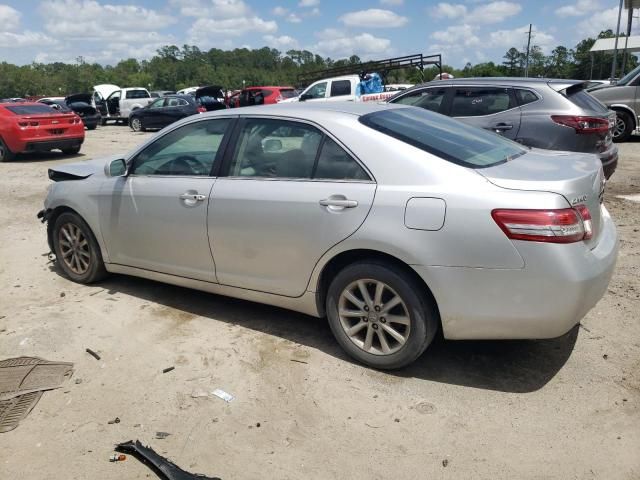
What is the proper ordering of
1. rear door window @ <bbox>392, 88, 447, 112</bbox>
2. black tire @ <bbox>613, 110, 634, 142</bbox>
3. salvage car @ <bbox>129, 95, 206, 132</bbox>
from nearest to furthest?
rear door window @ <bbox>392, 88, 447, 112</bbox> → black tire @ <bbox>613, 110, 634, 142</bbox> → salvage car @ <bbox>129, 95, 206, 132</bbox>

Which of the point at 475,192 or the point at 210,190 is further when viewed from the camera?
the point at 210,190

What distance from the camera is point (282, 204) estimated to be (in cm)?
374

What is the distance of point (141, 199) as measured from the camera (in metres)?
4.52

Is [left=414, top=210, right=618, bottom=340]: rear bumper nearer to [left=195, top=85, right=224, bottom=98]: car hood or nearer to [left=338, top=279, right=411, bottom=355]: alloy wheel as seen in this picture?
[left=338, top=279, right=411, bottom=355]: alloy wheel

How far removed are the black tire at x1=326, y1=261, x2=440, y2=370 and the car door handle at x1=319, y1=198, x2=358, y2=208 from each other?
36 centimetres

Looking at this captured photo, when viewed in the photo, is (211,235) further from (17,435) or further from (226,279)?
(17,435)

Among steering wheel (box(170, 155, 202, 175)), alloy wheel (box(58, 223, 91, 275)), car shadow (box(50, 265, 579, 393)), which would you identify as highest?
steering wheel (box(170, 155, 202, 175))

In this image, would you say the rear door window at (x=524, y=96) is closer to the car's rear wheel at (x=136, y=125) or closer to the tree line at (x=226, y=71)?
the car's rear wheel at (x=136, y=125)

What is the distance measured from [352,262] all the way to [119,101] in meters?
27.2

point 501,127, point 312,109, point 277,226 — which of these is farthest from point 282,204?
point 501,127

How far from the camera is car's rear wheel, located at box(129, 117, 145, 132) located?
2306cm

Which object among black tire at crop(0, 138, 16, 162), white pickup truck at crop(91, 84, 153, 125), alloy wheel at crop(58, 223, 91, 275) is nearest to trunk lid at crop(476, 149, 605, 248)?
alloy wheel at crop(58, 223, 91, 275)

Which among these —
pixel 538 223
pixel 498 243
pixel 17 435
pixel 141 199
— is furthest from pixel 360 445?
pixel 141 199

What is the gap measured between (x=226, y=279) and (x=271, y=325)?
511mm
